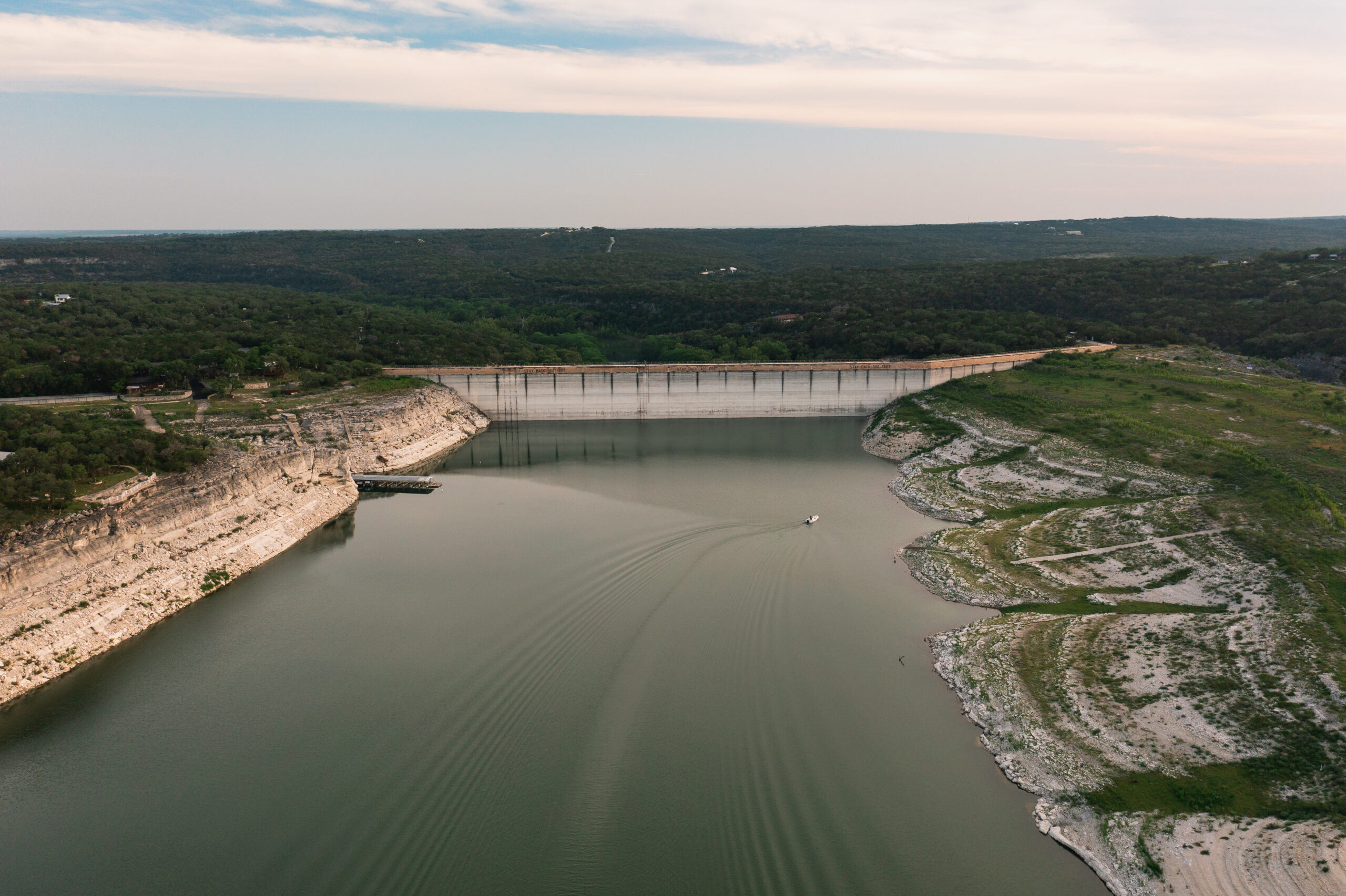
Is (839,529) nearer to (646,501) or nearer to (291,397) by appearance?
(646,501)

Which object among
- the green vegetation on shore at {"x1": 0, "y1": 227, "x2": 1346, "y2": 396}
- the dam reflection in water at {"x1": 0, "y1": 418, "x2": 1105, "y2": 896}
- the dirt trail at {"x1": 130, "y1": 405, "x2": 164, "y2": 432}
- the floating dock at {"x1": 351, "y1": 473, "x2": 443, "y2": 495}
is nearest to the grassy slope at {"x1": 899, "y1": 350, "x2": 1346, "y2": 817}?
the dam reflection in water at {"x1": 0, "y1": 418, "x2": 1105, "y2": 896}

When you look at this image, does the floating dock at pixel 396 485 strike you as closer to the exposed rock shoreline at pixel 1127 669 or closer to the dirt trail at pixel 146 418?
the dirt trail at pixel 146 418

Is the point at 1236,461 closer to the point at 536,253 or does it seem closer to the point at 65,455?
the point at 65,455

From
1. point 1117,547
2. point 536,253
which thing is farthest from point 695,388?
point 536,253

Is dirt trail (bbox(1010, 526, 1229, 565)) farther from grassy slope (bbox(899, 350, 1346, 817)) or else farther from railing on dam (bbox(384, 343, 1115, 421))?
railing on dam (bbox(384, 343, 1115, 421))

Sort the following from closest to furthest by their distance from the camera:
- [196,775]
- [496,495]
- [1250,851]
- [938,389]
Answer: [1250,851], [196,775], [496,495], [938,389]

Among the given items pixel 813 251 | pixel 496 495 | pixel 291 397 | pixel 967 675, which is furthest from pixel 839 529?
pixel 813 251
